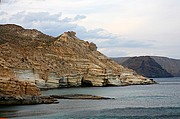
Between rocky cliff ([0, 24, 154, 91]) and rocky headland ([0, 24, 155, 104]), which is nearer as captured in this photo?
rocky headland ([0, 24, 155, 104])

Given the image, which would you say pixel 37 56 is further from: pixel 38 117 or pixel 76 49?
pixel 38 117

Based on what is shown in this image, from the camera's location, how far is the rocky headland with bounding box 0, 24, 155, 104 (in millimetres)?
114500

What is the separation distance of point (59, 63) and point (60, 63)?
33 centimetres

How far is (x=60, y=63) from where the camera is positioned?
130250 mm

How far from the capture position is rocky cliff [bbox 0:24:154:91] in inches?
4535

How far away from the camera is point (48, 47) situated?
5310 inches

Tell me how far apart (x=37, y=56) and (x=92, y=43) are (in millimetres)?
32498

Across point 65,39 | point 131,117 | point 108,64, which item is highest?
point 65,39

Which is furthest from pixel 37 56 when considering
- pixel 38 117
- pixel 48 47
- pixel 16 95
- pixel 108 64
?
pixel 38 117

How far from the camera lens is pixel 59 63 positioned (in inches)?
5128

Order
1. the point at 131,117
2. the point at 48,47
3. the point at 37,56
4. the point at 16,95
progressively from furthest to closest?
the point at 48,47
the point at 37,56
the point at 16,95
the point at 131,117

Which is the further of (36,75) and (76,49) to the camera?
(76,49)

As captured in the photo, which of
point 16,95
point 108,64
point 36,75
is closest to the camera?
point 16,95

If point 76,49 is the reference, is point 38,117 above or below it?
below
